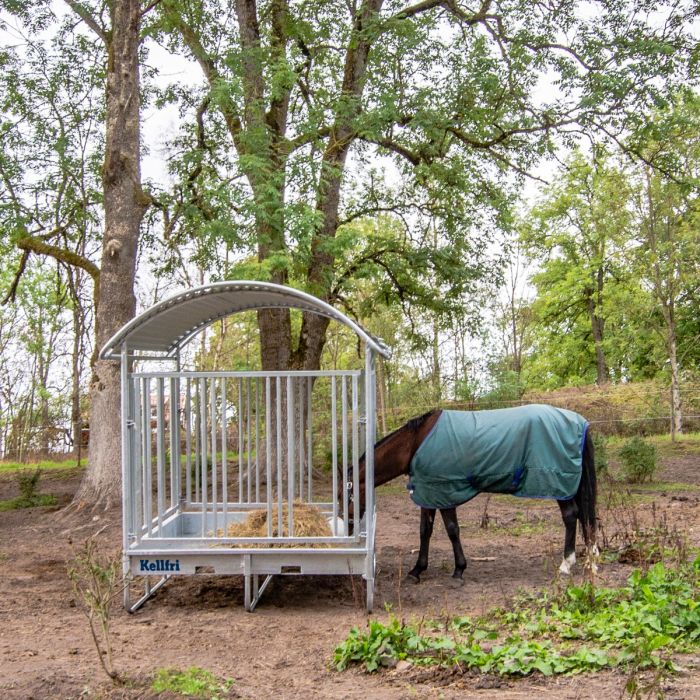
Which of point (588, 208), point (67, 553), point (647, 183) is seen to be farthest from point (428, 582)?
point (588, 208)

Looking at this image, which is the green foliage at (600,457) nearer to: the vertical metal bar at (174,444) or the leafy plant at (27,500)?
the vertical metal bar at (174,444)

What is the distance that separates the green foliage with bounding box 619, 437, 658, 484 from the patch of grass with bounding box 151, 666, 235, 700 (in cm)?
1046

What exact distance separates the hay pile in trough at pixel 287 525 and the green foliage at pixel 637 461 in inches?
323

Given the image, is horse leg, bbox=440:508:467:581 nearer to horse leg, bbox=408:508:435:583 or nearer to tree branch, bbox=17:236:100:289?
horse leg, bbox=408:508:435:583

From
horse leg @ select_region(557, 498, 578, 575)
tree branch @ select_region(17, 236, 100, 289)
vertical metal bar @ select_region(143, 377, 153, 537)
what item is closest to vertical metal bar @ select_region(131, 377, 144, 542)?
vertical metal bar @ select_region(143, 377, 153, 537)

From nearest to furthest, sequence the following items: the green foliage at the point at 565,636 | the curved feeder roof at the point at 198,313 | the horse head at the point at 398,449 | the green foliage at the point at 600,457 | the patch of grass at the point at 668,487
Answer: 1. the green foliage at the point at 565,636
2. the curved feeder roof at the point at 198,313
3. the horse head at the point at 398,449
4. the green foliage at the point at 600,457
5. the patch of grass at the point at 668,487

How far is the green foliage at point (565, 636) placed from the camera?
14.3 feet

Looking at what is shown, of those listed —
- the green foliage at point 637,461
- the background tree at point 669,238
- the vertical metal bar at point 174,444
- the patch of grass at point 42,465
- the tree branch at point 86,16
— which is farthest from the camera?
the patch of grass at point 42,465

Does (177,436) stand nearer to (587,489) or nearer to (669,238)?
(587,489)

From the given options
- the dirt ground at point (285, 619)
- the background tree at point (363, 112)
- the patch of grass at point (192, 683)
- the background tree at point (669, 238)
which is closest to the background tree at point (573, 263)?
the background tree at point (669, 238)

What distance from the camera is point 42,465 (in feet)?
67.1

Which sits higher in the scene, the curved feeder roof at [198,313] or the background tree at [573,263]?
the background tree at [573,263]

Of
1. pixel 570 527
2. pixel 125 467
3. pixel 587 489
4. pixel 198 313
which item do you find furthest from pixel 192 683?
pixel 587 489

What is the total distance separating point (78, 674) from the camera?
4723 millimetres
